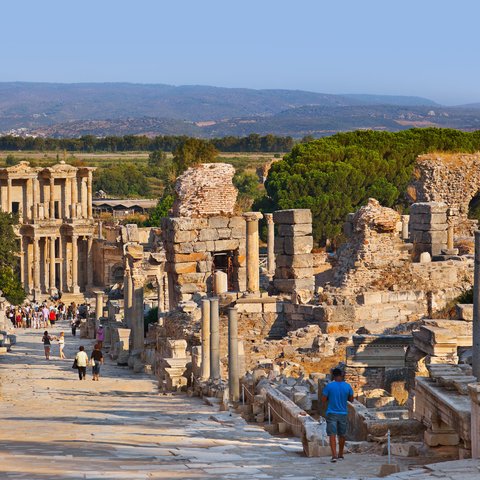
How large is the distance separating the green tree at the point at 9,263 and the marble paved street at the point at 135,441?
34.8 metres

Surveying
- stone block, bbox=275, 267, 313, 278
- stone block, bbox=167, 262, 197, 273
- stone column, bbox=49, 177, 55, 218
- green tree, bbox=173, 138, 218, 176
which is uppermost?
stone block, bbox=167, 262, 197, 273

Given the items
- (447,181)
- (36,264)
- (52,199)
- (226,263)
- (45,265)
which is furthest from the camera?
(52,199)

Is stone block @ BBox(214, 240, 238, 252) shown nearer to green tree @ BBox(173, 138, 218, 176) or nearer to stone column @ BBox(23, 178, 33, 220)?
green tree @ BBox(173, 138, 218, 176)

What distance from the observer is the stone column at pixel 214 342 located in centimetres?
2261

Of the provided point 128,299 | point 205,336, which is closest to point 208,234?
point 205,336

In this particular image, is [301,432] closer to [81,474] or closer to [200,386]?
[81,474]

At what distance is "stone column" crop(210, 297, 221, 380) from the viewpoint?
22606 mm

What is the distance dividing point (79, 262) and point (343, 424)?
240ft

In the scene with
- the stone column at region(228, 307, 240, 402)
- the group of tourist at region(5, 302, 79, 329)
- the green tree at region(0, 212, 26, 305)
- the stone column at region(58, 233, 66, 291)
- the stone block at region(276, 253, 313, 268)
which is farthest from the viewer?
the stone column at region(58, 233, 66, 291)

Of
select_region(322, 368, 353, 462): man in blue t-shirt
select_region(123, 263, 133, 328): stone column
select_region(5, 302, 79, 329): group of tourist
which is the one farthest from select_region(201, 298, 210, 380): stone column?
select_region(5, 302, 79, 329): group of tourist

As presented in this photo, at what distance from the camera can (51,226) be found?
85.7m

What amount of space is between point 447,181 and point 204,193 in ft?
69.9

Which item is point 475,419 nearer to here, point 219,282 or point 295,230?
point 219,282

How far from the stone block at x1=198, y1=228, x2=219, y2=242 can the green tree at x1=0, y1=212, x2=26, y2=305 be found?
3330 cm
